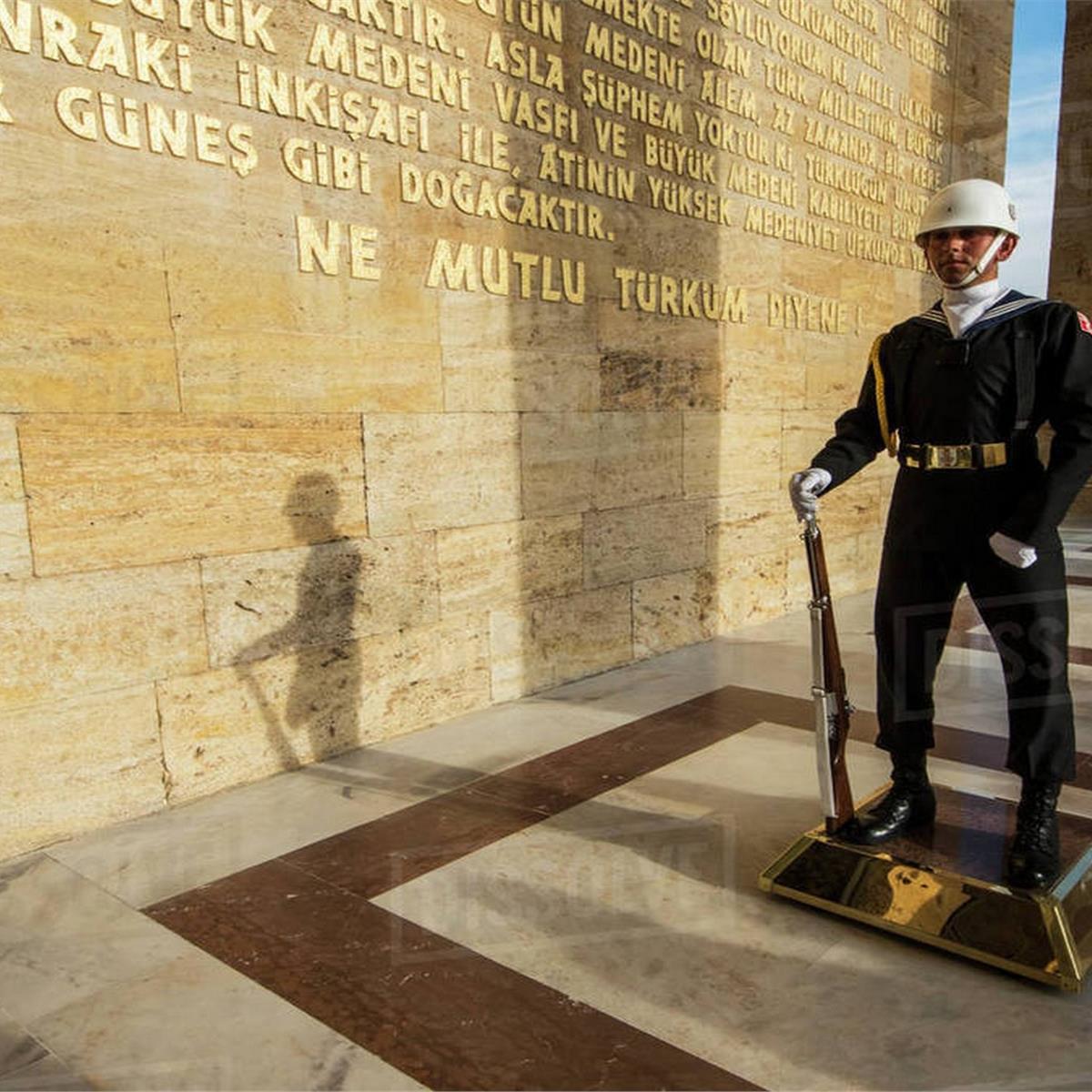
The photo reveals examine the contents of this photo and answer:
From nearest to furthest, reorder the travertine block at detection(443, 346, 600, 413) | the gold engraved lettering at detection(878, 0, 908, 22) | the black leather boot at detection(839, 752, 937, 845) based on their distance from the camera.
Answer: the black leather boot at detection(839, 752, 937, 845), the travertine block at detection(443, 346, 600, 413), the gold engraved lettering at detection(878, 0, 908, 22)

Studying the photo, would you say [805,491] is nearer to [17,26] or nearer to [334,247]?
[334,247]

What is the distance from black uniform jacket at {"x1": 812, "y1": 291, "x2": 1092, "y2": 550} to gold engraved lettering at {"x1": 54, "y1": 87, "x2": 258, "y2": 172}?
2236 millimetres

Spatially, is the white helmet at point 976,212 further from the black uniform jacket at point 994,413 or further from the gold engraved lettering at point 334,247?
the gold engraved lettering at point 334,247

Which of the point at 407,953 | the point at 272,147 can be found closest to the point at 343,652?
the point at 407,953

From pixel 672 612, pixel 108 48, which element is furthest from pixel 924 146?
pixel 108 48

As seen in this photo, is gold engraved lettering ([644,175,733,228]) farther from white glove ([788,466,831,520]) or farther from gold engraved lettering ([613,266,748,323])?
white glove ([788,466,831,520])


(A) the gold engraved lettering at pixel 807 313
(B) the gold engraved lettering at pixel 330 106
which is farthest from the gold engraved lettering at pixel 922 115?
(B) the gold engraved lettering at pixel 330 106

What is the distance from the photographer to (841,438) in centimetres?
287

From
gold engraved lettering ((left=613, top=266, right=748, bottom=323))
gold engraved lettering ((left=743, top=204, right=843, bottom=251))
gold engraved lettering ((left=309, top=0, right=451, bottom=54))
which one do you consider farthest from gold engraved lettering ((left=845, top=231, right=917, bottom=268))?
gold engraved lettering ((left=309, top=0, right=451, bottom=54))

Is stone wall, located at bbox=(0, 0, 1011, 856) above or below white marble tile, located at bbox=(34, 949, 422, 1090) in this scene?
above

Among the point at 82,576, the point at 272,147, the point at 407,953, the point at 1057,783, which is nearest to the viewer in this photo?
the point at 407,953

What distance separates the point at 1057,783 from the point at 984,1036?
80 cm

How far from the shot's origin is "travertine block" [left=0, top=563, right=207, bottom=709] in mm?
3002

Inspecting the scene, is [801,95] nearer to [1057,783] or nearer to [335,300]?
[335,300]
